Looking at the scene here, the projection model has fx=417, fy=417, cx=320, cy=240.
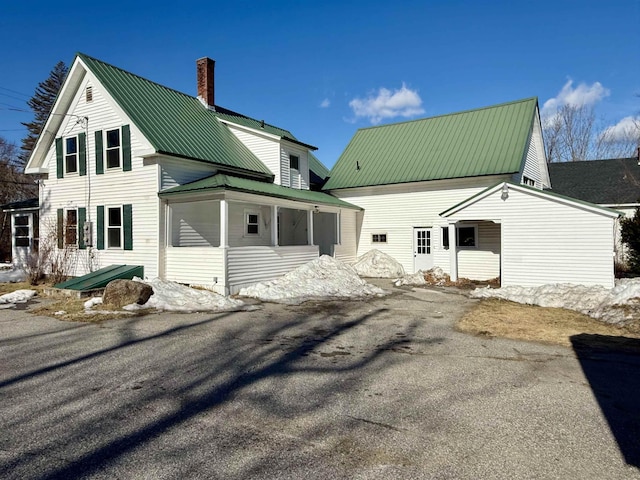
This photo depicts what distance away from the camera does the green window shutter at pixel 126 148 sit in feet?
49.0

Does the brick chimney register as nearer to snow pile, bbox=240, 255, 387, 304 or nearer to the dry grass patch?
snow pile, bbox=240, 255, 387, 304

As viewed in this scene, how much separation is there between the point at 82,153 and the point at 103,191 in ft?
6.88

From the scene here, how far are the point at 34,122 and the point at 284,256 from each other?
46338mm

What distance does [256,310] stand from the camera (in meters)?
11.0

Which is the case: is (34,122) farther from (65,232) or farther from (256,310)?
(256,310)

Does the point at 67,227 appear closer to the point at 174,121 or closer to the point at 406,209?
the point at 174,121

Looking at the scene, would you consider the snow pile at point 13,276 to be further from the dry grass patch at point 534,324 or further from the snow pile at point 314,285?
the dry grass patch at point 534,324

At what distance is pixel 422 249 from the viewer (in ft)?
64.2

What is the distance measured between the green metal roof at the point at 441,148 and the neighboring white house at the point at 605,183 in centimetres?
731

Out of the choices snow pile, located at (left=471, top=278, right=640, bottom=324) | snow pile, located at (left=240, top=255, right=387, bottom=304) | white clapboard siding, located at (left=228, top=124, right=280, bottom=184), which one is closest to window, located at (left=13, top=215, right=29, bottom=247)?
white clapboard siding, located at (left=228, top=124, right=280, bottom=184)

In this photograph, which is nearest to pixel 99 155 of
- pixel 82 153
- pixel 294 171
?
pixel 82 153

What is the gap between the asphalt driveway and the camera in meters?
3.55

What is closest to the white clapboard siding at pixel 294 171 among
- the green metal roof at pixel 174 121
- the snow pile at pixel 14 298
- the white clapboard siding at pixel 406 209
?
the green metal roof at pixel 174 121

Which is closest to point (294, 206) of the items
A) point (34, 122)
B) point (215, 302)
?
point (215, 302)
